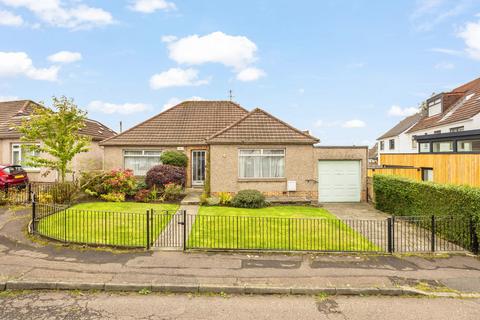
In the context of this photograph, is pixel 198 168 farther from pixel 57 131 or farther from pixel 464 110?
pixel 464 110

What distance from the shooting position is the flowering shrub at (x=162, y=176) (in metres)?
14.8

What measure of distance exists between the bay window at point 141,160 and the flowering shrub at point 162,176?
2.35 m

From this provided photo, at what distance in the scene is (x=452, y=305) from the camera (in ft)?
17.7

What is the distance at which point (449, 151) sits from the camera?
45.0 feet

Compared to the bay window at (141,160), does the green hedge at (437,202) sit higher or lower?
lower

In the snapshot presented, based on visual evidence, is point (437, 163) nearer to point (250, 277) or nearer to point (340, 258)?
point (340, 258)

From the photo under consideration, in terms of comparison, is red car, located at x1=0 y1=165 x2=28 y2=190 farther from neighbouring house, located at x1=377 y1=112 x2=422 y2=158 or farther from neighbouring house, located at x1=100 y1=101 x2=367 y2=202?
neighbouring house, located at x1=377 y1=112 x2=422 y2=158

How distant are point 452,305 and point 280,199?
8.99 m

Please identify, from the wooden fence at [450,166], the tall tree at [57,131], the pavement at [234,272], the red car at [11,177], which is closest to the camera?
the pavement at [234,272]

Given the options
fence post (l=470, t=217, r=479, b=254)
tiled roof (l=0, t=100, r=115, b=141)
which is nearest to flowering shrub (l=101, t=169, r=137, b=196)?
tiled roof (l=0, t=100, r=115, b=141)

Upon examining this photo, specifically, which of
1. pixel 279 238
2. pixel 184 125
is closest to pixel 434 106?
pixel 184 125

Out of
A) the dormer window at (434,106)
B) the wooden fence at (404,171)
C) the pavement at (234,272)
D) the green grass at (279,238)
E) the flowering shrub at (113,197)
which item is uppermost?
the dormer window at (434,106)

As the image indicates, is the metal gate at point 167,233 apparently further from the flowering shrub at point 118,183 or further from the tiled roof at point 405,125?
the tiled roof at point 405,125

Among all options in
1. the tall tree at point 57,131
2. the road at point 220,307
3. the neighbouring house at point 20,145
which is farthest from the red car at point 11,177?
the road at point 220,307
